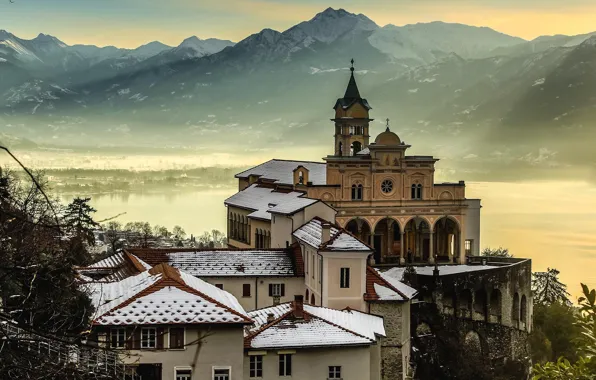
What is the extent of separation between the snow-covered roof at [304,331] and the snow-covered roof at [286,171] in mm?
28948

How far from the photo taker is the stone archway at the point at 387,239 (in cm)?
5944

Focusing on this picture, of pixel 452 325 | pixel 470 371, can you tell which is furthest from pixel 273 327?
pixel 452 325

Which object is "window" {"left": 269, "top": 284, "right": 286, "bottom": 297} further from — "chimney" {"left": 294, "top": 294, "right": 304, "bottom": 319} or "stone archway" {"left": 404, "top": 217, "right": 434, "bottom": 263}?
"stone archway" {"left": 404, "top": 217, "right": 434, "bottom": 263}

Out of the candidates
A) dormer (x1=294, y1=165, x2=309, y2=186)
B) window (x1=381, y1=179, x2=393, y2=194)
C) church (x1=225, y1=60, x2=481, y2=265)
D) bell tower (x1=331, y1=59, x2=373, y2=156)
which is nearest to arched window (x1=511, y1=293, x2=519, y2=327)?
church (x1=225, y1=60, x2=481, y2=265)

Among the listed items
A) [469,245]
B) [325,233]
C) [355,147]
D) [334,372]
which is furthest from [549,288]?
[334,372]

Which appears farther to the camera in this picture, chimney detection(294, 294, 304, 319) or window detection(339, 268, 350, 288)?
window detection(339, 268, 350, 288)

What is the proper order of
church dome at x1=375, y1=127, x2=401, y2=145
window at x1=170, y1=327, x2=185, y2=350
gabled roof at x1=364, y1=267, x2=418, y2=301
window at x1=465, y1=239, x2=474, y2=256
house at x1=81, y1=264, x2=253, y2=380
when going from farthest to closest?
window at x1=465, y1=239, x2=474, y2=256 → church dome at x1=375, y1=127, x2=401, y2=145 → gabled roof at x1=364, y1=267, x2=418, y2=301 → window at x1=170, y1=327, x2=185, y2=350 → house at x1=81, y1=264, x2=253, y2=380

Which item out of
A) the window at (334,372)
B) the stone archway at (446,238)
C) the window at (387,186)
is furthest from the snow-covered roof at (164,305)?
the stone archway at (446,238)

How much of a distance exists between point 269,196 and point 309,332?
34192 mm

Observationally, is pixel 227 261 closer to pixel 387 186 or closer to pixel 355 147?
pixel 387 186

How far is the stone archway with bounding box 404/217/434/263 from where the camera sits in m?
60.3

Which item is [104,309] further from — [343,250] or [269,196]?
[269,196]

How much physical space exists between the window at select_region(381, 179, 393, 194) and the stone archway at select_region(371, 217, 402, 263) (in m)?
1.73

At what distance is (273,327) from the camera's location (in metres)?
29.8
